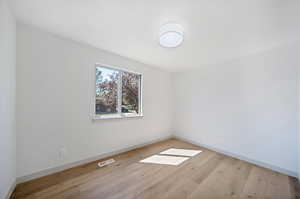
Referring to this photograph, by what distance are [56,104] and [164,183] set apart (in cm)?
202

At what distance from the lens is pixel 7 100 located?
131 cm

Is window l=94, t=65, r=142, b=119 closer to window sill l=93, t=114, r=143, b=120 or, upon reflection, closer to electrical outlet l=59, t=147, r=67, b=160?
window sill l=93, t=114, r=143, b=120

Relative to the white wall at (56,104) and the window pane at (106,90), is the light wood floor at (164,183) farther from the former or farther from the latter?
the window pane at (106,90)

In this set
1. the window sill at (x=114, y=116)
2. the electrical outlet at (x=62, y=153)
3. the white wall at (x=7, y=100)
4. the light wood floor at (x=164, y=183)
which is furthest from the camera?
the window sill at (x=114, y=116)

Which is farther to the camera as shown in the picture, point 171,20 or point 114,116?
point 114,116

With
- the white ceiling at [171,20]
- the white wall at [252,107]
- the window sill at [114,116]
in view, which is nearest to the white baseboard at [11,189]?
the window sill at [114,116]

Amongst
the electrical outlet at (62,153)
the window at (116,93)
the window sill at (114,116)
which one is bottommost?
the electrical outlet at (62,153)

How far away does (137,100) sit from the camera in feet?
10.0

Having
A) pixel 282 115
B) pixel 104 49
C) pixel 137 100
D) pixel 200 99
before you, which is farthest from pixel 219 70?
pixel 104 49

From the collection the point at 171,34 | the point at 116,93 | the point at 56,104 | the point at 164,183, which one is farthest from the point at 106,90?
the point at 164,183

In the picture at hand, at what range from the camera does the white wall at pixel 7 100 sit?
3.89 ft

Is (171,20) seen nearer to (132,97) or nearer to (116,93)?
(116,93)

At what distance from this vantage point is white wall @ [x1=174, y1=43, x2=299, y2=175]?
6.26ft

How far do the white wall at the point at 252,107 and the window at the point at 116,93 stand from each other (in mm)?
1615
